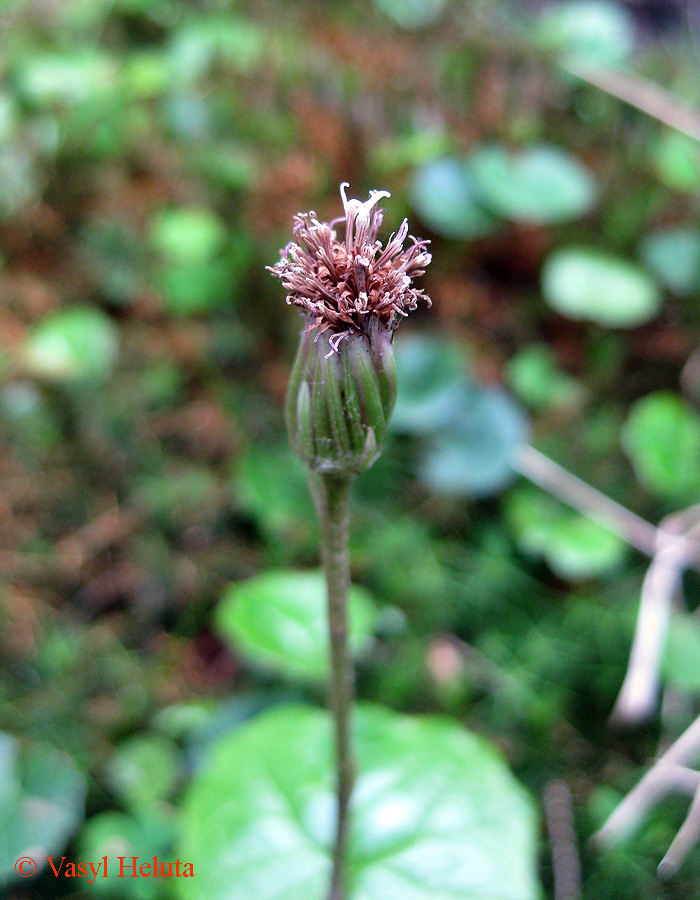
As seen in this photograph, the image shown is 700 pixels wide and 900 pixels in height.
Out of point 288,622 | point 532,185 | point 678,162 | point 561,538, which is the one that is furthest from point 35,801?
point 678,162

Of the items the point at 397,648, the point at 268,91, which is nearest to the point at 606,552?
the point at 397,648

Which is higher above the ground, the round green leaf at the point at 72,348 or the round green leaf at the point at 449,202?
the round green leaf at the point at 449,202

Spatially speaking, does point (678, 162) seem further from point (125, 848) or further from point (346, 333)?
point (125, 848)

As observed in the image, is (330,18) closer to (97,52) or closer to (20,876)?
(97,52)

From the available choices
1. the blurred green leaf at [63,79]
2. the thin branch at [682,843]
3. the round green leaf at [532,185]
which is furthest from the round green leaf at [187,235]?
the thin branch at [682,843]

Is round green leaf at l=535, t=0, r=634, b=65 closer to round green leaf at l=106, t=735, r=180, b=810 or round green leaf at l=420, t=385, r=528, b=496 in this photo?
round green leaf at l=420, t=385, r=528, b=496

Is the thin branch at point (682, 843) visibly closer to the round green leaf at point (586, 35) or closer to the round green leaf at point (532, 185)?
the round green leaf at point (532, 185)

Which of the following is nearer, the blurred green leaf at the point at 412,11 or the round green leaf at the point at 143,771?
the round green leaf at the point at 143,771
